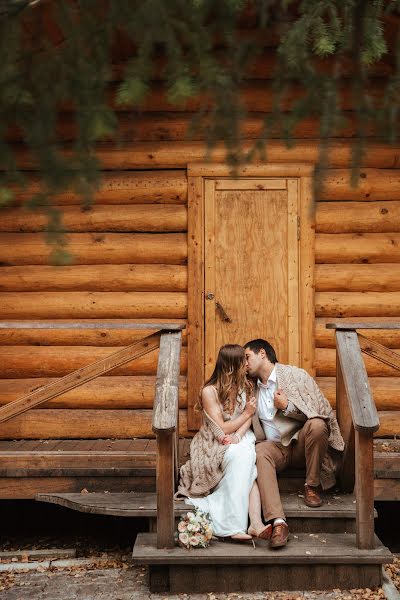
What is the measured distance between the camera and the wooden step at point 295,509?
5578 millimetres

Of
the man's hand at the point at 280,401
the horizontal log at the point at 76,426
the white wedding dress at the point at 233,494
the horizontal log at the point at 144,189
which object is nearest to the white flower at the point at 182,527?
the white wedding dress at the point at 233,494

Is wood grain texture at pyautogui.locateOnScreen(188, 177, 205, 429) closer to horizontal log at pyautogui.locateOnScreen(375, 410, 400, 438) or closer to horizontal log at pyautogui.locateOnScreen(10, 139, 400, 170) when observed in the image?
horizontal log at pyautogui.locateOnScreen(10, 139, 400, 170)

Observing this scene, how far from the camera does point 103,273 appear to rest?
7.74 metres

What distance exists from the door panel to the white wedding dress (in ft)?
7.03

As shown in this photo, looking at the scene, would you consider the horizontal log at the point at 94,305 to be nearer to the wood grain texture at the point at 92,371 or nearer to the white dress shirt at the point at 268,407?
the wood grain texture at the point at 92,371

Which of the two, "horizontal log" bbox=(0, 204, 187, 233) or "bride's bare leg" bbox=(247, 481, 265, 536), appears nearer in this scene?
"bride's bare leg" bbox=(247, 481, 265, 536)

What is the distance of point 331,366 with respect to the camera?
770 centimetres

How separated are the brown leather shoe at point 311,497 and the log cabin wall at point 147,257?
210 centimetres

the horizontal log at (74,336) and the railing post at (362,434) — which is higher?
the horizontal log at (74,336)

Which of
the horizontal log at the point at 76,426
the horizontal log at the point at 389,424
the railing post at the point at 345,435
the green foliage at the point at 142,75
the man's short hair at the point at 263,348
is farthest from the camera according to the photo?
the horizontal log at the point at 76,426

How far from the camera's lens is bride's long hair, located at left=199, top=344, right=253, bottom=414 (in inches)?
232

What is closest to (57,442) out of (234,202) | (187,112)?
(234,202)

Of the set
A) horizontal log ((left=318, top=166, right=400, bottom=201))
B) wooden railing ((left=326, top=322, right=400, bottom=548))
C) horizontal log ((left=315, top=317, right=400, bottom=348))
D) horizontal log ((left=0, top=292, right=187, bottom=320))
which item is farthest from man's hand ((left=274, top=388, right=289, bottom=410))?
horizontal log ((left=318, top=166, right=400, bottom=201))

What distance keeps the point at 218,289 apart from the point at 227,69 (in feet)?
16.8
